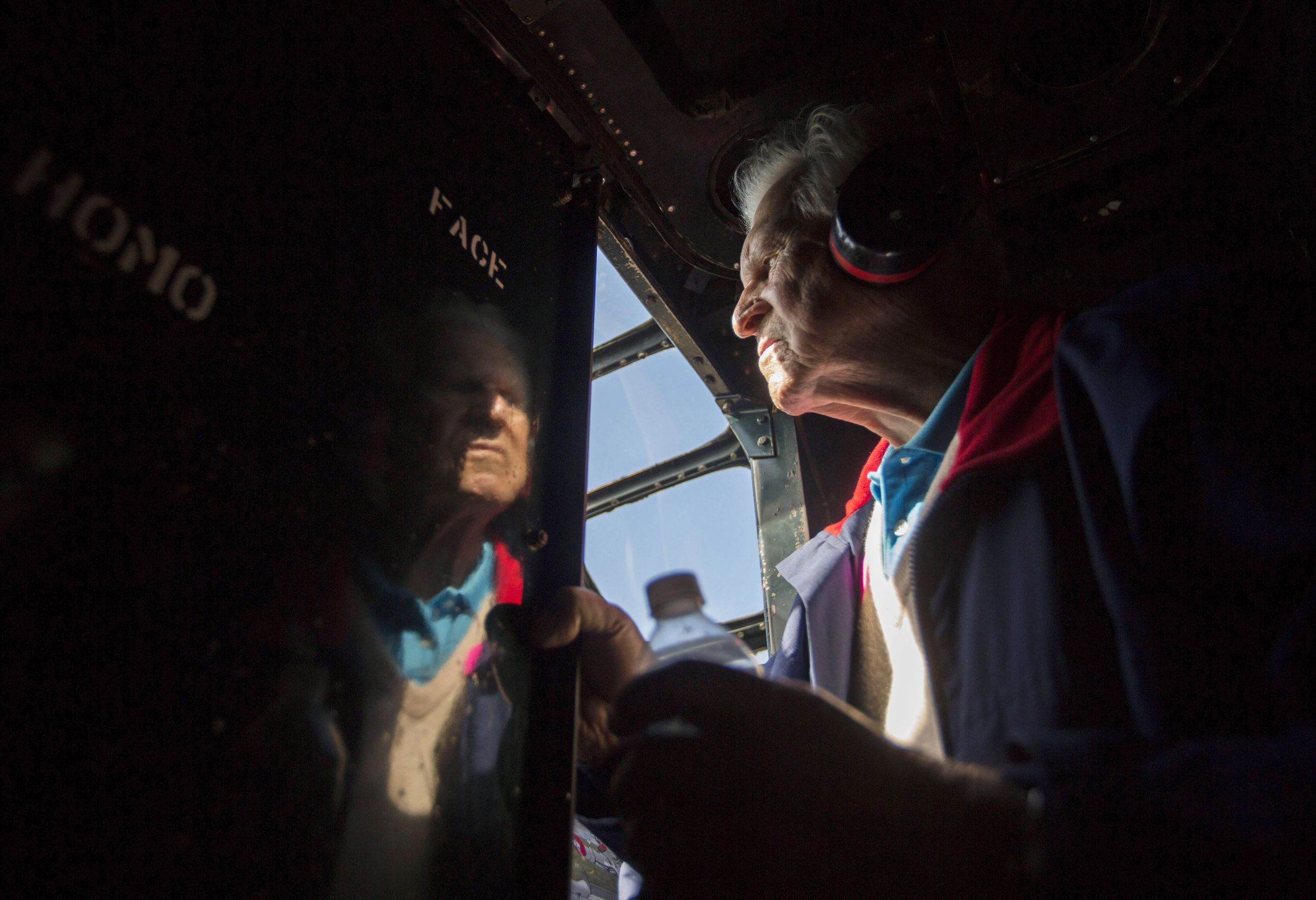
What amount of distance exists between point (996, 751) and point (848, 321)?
901 mm

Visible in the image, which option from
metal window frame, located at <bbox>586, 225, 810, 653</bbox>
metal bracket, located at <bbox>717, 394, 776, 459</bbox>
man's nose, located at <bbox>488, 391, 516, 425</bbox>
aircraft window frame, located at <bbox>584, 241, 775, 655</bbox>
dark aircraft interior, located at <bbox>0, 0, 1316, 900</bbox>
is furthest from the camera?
aircraft window frame, located at <bbox>584, 241, 775, 655</bbox>

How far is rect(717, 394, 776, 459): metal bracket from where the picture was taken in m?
2.17

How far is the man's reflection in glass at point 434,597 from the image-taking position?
0.58 metres

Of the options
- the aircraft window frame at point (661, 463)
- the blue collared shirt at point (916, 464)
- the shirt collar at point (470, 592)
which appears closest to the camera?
the shirt collar at point (470, 592)

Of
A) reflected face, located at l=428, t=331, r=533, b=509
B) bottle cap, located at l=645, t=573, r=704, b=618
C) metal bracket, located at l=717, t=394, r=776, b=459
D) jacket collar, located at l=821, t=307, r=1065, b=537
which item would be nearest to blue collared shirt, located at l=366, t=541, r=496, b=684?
reflected face, located at l=428, t=331, r=533, b=509

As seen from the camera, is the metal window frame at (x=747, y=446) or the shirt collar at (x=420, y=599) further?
the metal window frame at (x=747, y=446)

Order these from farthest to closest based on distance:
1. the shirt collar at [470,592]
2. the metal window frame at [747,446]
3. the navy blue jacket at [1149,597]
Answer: the metal window frame at [747,446] → the shirt collar at [470,592] → the navy blue jacket at [1149,597]

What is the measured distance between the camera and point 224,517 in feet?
1.57

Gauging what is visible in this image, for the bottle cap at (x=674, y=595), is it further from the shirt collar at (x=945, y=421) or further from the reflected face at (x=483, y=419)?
the shirt collar at (x=945, y=421)

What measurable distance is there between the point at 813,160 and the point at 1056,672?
1.27 m

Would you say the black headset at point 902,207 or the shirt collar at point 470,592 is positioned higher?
the black headset at point 902,207

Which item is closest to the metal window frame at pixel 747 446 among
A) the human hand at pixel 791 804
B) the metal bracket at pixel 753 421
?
the metal bracket at pixel 753 421

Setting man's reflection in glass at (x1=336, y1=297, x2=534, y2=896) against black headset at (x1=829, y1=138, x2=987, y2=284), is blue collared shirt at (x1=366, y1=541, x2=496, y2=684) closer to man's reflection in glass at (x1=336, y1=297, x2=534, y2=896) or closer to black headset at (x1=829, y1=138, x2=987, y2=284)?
man's reflection in glass at (x1=336, y1=297, x2=534, y2=896)

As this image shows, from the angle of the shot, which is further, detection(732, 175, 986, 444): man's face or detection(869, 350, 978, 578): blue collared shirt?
detection(732, 175, 986, 444): man's face
